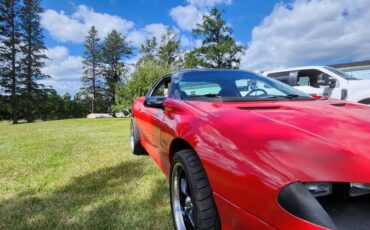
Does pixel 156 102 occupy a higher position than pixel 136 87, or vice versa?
pixel 136 87

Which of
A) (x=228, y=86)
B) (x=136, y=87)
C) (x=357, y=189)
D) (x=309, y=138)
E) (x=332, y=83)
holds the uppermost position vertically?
(x=136, y=87)

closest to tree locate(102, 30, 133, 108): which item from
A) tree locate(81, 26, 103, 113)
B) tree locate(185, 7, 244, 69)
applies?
tree locate(81, 26, 103, 113)

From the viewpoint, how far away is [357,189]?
1643 millimetres

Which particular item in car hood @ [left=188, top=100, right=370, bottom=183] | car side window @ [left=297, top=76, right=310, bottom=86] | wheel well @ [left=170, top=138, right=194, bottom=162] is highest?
car side window @ [left=297, top=76, right=310, bottom=86]

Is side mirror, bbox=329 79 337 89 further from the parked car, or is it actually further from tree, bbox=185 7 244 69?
tree, bbox=185 7 244 69

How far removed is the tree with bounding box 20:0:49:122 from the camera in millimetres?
34969

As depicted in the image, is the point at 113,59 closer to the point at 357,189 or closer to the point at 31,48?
the point at 31,48

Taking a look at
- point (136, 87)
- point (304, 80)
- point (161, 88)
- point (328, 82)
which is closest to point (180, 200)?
A: point (161, 88)

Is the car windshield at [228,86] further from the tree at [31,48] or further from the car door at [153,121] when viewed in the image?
the tree at [31,48]

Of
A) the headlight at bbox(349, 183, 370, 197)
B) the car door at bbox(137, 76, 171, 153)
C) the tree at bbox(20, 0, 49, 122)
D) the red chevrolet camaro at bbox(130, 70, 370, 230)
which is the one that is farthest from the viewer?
the tree at bbox(20, 0, 49, 122)

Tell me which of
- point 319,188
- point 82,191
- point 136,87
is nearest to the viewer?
point 319,188

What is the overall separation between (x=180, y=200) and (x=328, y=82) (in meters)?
6.16

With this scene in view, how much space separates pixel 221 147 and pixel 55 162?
4.10 meters

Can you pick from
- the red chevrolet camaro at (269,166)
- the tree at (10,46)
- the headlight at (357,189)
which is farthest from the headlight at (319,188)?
the tree at (10,46)
